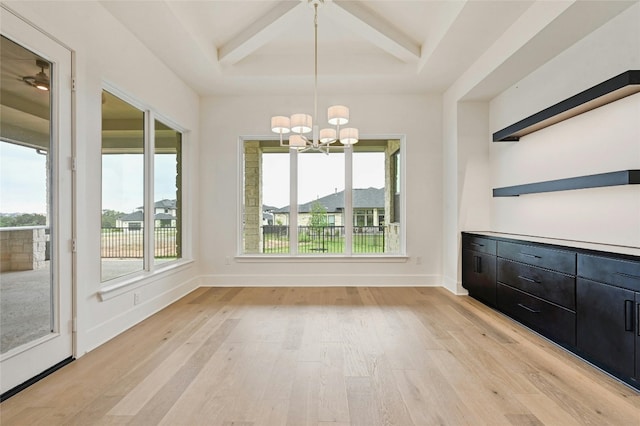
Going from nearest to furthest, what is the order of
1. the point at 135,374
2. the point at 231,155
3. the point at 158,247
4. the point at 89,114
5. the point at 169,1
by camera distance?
the point at 135,374 → the point at 89,114 → the point at 169,1 → the point at 158,247 → the point at 231,155

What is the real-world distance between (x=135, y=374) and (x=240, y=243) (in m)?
2.92

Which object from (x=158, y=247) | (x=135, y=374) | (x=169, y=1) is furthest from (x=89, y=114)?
(x=135, y=374)

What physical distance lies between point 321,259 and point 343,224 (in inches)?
25.8

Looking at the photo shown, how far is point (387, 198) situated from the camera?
522 centimetres

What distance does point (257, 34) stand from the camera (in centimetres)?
370

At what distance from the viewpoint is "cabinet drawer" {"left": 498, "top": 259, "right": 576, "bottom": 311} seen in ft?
8.57

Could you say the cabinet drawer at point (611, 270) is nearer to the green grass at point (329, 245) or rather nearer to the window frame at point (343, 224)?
the window frame at point (343, 224)

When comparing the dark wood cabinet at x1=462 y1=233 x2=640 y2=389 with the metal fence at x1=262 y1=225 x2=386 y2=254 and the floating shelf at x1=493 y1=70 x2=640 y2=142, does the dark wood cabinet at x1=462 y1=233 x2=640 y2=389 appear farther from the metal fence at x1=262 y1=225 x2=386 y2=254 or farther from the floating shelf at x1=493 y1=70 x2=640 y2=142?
the metal fence at x1=262 y1=225 x2=386 y2=254

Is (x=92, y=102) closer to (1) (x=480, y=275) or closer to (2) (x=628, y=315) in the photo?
(2) (x=628, y=315)

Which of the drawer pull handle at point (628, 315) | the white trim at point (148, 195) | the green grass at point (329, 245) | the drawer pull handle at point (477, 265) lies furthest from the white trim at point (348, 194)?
the drawer pull handle at point (628, 315)

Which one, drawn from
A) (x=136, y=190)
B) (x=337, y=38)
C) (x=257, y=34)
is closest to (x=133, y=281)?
(x=136, y=190)

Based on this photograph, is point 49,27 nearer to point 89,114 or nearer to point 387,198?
point 89,114

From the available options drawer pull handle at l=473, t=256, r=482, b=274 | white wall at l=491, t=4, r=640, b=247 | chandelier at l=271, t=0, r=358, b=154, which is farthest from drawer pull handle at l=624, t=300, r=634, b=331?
chandelier at l=271, t=0, r=358, b=154

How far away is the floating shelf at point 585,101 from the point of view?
7.55 feet
